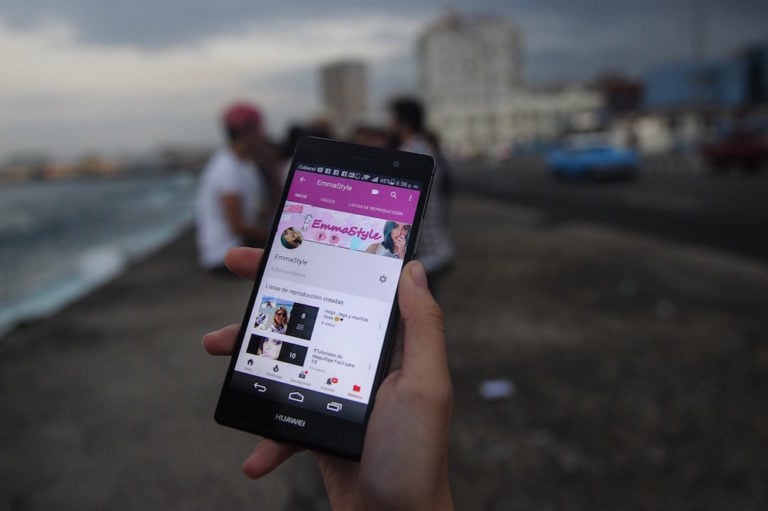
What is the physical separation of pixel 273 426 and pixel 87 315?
568 cm

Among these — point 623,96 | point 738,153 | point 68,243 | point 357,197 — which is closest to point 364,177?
point 357,197

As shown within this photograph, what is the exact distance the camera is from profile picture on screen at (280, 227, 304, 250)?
1330mm

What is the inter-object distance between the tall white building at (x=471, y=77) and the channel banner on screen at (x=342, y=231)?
4257 inches

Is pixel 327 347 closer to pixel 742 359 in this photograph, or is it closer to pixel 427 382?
pixel 427 382

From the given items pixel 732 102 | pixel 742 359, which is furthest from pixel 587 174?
pixel 732 102

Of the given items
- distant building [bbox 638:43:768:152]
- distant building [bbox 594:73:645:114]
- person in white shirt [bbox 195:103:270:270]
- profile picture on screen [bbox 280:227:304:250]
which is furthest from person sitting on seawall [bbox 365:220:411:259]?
distant building [bbox 594:73:645:114]

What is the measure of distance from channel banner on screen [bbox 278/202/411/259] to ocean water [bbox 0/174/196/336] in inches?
84.8

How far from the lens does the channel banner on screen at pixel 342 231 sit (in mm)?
1316

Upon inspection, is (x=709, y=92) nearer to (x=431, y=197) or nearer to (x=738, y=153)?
(x=738, y=153)

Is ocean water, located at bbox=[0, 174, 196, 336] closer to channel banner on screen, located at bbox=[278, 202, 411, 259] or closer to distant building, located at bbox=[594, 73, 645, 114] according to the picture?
channel banner on screen, located at bbox=[278, 202, 411, 259]

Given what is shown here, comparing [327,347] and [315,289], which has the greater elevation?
[315,289]

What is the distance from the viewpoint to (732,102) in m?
66.1

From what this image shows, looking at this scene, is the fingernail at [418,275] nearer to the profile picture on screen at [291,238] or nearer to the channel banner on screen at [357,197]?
the channel banner on screen at [357,197]

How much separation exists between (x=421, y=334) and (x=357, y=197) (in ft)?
1.14
